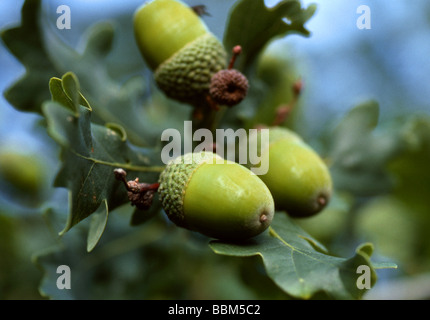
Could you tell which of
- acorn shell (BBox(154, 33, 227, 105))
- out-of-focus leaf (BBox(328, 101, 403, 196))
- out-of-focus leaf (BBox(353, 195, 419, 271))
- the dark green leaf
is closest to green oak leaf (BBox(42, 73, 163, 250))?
the dark green leaf

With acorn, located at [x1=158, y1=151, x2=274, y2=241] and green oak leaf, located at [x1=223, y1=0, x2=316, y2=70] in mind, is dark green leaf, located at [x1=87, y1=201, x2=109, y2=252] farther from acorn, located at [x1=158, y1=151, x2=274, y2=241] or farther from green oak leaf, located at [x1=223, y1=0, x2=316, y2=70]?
green oak leaf, located at [x1=223, y1=0, x2=316, y2=70]

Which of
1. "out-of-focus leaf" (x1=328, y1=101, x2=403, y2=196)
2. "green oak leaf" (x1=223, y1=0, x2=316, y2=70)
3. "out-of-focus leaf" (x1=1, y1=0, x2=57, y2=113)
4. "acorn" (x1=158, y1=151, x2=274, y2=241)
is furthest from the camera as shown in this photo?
"out-of-focus leaf" (x1=328, y1=101, x2=403, y2=196)

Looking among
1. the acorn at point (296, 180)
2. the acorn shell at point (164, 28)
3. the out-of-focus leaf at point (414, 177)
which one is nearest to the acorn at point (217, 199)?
the acorn at point (296, 180)

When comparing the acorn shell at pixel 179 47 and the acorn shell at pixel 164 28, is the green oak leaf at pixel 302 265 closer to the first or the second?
the acorn shell at pixel 179 47

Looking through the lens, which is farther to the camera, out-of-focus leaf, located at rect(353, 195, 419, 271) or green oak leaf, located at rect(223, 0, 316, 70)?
out-of-focus leaf, located at rect(353, 195, 419, 271)

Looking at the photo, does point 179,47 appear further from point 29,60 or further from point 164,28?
point 29,60
